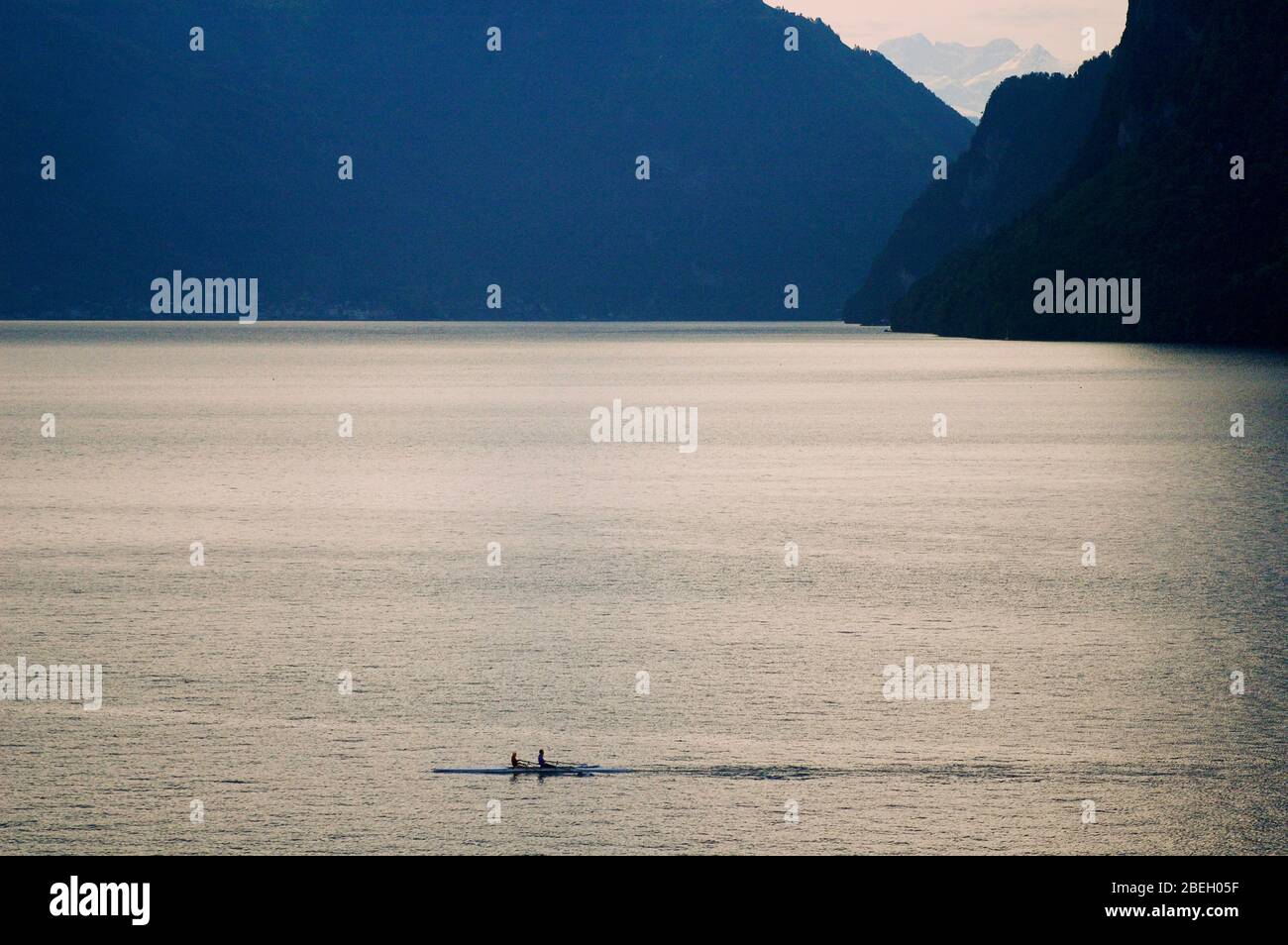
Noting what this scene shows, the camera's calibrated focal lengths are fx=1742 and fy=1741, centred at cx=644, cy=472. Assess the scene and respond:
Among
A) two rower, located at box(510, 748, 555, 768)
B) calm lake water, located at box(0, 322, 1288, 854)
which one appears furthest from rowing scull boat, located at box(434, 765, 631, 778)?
calm lake water, located at box(0, 322, 1288, 854)

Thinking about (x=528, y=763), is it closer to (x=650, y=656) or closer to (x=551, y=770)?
(x=551, y=770)

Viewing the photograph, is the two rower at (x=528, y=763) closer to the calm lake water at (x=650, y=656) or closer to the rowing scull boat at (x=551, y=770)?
the rowing scull boat at (x=551, y=770)

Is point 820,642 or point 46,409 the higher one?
point 46,409

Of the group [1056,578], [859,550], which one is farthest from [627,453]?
[1056,578]

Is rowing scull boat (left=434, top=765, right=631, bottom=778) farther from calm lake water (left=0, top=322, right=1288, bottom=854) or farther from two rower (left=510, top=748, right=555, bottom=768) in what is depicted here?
calm lake water (left=0, top=322, right=1288, bottom=854)

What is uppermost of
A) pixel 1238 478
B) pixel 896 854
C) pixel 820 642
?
pixel 1238 478

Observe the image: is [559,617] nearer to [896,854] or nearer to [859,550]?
[859,550]

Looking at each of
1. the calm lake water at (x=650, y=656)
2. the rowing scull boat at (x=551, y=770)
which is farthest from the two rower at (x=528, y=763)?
the calm lake water at (x=650, y=656)

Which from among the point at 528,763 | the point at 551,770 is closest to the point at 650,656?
the point at 528,763
